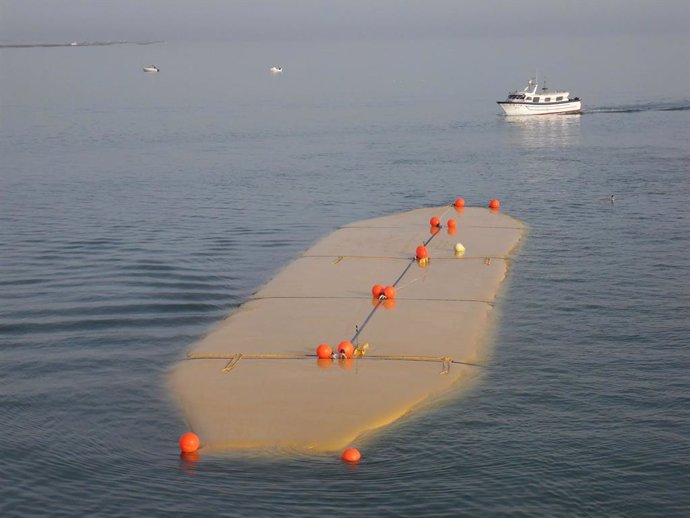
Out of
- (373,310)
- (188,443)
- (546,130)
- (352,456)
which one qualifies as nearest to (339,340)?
(373,310)

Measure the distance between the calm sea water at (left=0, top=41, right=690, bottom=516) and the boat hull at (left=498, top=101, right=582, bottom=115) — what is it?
378 inches

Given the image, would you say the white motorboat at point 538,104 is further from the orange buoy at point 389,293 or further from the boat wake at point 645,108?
the orange buoy at point 389,293

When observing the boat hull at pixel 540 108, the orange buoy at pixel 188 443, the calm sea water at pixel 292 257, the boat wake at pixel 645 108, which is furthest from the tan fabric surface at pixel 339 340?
the boat wake at pixel 645 108

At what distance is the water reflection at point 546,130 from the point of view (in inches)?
3305

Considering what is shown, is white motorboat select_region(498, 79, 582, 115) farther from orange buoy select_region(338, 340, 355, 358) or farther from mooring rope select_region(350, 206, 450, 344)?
orange buoy select_region(338, 340, 355, 358)

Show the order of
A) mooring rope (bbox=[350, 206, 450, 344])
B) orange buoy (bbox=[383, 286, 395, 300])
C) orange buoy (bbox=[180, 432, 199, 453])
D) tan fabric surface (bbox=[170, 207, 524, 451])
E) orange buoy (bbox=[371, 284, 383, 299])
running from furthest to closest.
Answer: orange buoy (bbox=[371, 284, 383, 299]) < orange buoy (bbox=[383, 286, 395, 300]) < mooring rope (bbox=[350, 206, 450, 344]) < tan fabric surface (bbox=[170, 207, 524, 451]) < orange buoy (bbox=[180, 432, 199, 453])

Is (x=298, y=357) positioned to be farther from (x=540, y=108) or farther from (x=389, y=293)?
(x=540, y=108)

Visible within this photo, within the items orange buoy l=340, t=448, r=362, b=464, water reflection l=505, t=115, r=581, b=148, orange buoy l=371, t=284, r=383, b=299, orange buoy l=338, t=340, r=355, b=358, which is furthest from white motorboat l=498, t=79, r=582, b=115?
orange buoy l=340, t=448, r=362, b=464

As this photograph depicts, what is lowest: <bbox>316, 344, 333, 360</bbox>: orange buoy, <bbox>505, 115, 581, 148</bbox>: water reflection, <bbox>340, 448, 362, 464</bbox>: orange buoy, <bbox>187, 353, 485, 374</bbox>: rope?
<bbox>340, 448, 362, 464</bbox>: orange buoy

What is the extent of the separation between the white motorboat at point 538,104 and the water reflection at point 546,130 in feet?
2.31

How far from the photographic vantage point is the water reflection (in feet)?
275

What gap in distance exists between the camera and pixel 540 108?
4082 inches

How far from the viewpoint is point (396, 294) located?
3706cm

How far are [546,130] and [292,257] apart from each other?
5512 cm
